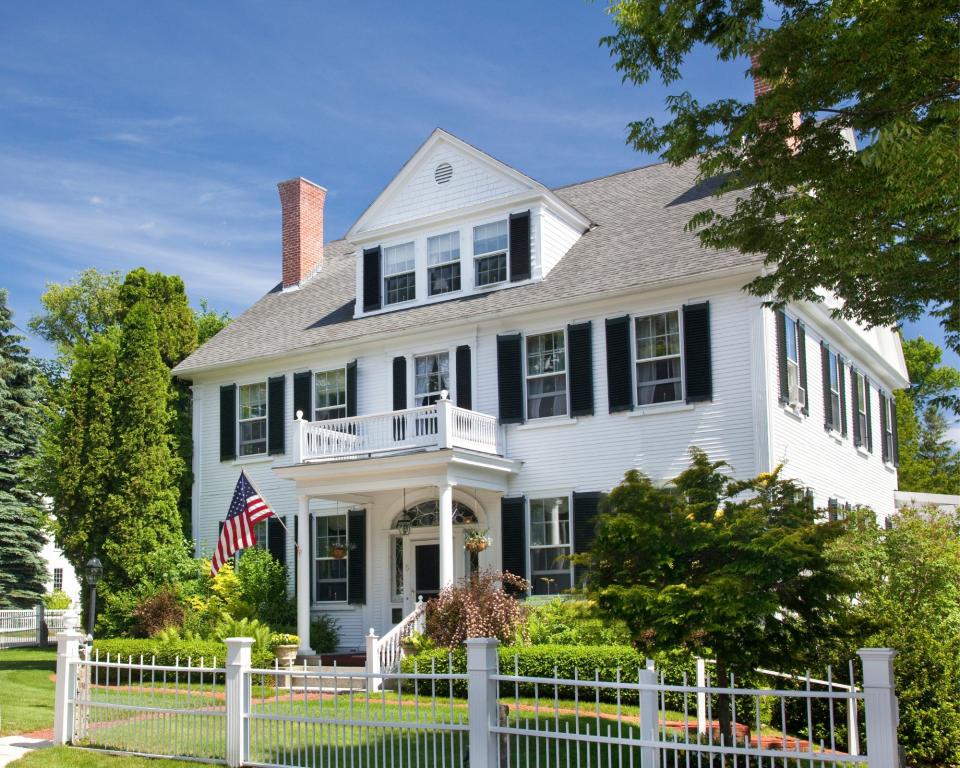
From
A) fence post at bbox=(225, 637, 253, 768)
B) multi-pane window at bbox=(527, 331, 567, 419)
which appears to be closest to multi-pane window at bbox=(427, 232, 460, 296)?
multi-pane window at bbox=(527, 331, 567, 419)

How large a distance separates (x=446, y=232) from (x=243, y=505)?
7.16 m

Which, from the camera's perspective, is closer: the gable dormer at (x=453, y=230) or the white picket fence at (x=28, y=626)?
the gable dormer at (x=453, y=230)

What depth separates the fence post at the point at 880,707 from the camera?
7.22m

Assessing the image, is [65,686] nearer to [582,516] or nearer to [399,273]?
[582,516]

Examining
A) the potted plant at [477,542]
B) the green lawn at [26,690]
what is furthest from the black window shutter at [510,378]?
the green lawn at [26,690]

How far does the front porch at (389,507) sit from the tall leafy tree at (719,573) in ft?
28.5

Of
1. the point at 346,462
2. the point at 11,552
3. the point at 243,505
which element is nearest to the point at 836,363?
the point at 346,462

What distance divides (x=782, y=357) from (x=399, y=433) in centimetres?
716

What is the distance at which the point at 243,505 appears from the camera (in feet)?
67.4

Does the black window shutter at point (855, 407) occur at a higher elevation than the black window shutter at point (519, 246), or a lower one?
lower

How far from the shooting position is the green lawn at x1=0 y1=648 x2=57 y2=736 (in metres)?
14.2

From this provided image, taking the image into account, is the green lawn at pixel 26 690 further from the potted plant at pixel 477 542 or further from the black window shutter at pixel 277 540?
the potted plant at pixel 477 542

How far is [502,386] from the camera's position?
21062 millimetres

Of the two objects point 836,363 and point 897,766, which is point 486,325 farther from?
point 897,766
